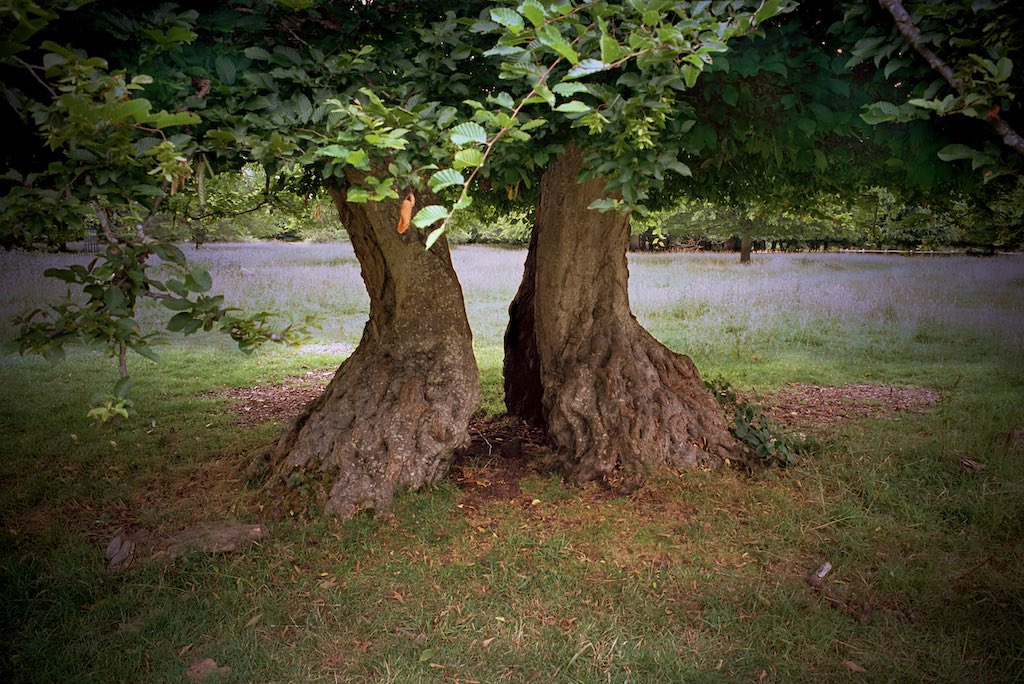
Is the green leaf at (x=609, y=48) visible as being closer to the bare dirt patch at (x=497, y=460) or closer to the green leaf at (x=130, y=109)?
the green leaf at (x=130, y=109)

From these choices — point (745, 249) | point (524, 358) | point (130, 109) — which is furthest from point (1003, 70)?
point (745, 249)

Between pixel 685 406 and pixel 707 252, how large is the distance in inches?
494

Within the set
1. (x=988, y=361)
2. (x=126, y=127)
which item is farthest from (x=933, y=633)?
(x=988, y=361)

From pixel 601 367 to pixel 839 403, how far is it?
11.0 feet

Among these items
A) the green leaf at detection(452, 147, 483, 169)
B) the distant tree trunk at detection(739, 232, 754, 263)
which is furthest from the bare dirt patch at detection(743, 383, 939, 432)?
the distant tree trunk at detection(739, 232, 754, 263)

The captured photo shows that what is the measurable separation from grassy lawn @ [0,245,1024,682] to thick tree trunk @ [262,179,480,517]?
28cm

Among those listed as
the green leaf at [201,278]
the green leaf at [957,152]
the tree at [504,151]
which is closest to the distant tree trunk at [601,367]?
the tree at [504,151]

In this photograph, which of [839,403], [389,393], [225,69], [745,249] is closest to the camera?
[225,69]

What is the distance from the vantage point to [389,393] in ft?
17.1

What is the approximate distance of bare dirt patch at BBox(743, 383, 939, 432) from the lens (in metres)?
6.85

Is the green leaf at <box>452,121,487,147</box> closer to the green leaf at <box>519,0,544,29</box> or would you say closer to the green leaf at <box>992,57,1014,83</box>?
the green leaf at <box>519,0,544,29</box>

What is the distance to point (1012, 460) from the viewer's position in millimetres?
5242

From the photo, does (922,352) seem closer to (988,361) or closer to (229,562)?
(988,361)

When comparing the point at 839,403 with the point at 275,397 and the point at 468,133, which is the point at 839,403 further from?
→ the point at 468,133
